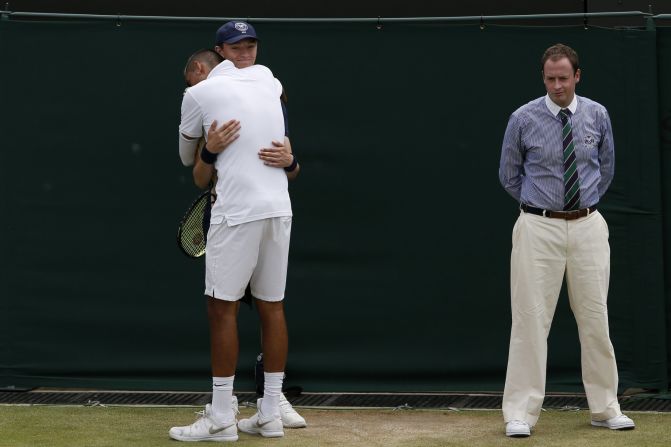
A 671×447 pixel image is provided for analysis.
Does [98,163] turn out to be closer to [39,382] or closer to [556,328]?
[39,382]

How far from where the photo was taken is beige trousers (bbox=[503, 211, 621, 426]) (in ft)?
20.8

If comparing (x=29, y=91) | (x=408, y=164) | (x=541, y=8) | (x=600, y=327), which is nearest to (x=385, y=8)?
(x=541, y=8)

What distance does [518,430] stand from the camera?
20.6ft

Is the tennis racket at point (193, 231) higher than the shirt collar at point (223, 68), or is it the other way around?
the shirt collar at point (223, 68)

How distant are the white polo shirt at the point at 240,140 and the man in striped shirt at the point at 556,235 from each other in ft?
3.77

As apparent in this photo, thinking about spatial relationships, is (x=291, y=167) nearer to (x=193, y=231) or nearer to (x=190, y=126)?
(x=190, y=126)

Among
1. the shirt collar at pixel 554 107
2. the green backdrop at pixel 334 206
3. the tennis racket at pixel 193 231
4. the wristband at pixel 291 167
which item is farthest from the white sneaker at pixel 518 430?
the tennis racket at pixel 193 231

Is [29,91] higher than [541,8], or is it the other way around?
[541,8]

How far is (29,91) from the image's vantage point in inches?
288

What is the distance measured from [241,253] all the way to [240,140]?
51cm

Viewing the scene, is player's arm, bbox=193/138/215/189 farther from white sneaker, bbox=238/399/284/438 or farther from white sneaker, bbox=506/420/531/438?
white sneaker, bbox=506/420/531/438

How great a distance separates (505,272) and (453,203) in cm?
46

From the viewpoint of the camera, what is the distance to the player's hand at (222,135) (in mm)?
6074

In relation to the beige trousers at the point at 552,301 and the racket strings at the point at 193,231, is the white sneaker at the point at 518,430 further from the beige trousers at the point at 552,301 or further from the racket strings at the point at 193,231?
the racket strings at the point at 193,231
